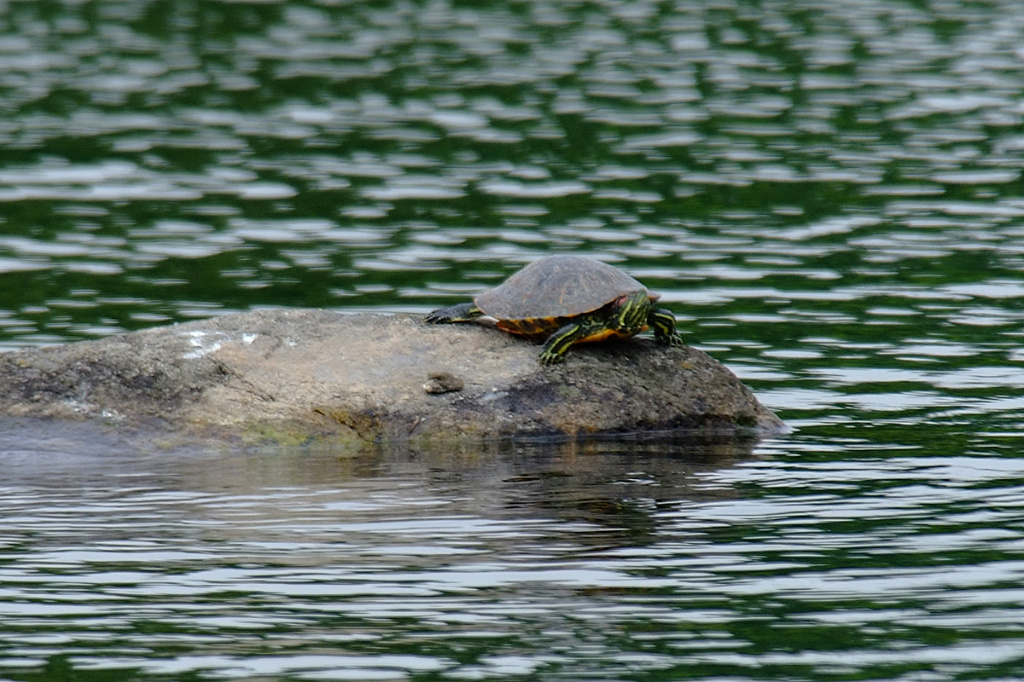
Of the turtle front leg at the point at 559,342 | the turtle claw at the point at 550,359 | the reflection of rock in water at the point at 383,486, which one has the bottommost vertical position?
the reflection of rock in water at the point at 383,486

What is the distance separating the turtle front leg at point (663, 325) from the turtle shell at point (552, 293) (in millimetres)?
245

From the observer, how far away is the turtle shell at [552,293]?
956 centimetres

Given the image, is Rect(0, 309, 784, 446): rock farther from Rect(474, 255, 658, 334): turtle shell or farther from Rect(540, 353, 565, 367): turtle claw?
Rect(474, 255, 658, 334): turtle shell

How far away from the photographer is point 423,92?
72.5ft

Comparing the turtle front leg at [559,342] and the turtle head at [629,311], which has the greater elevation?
the turtle head at [629,311]

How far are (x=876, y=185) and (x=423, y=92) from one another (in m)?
7.30

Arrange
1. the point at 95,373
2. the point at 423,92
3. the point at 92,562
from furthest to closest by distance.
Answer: the point at 423,92 < the point at 95,373 < the point at 92,562

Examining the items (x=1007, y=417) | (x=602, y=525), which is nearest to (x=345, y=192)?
(x=1007, y=417)

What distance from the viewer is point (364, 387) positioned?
9.55m

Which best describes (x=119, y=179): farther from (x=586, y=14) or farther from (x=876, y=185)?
(x=586, y=14)

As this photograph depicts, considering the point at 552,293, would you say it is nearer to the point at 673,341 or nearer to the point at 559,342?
the point at 559,342

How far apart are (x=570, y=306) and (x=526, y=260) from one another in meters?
4.70

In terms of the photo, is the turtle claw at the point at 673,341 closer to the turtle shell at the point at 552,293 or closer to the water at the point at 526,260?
the turtle shell at the point at 552,293

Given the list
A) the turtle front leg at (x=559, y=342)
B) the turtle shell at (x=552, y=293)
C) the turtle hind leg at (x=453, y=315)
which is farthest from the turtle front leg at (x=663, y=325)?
the turtle hind leg at (x=453, y=315)
